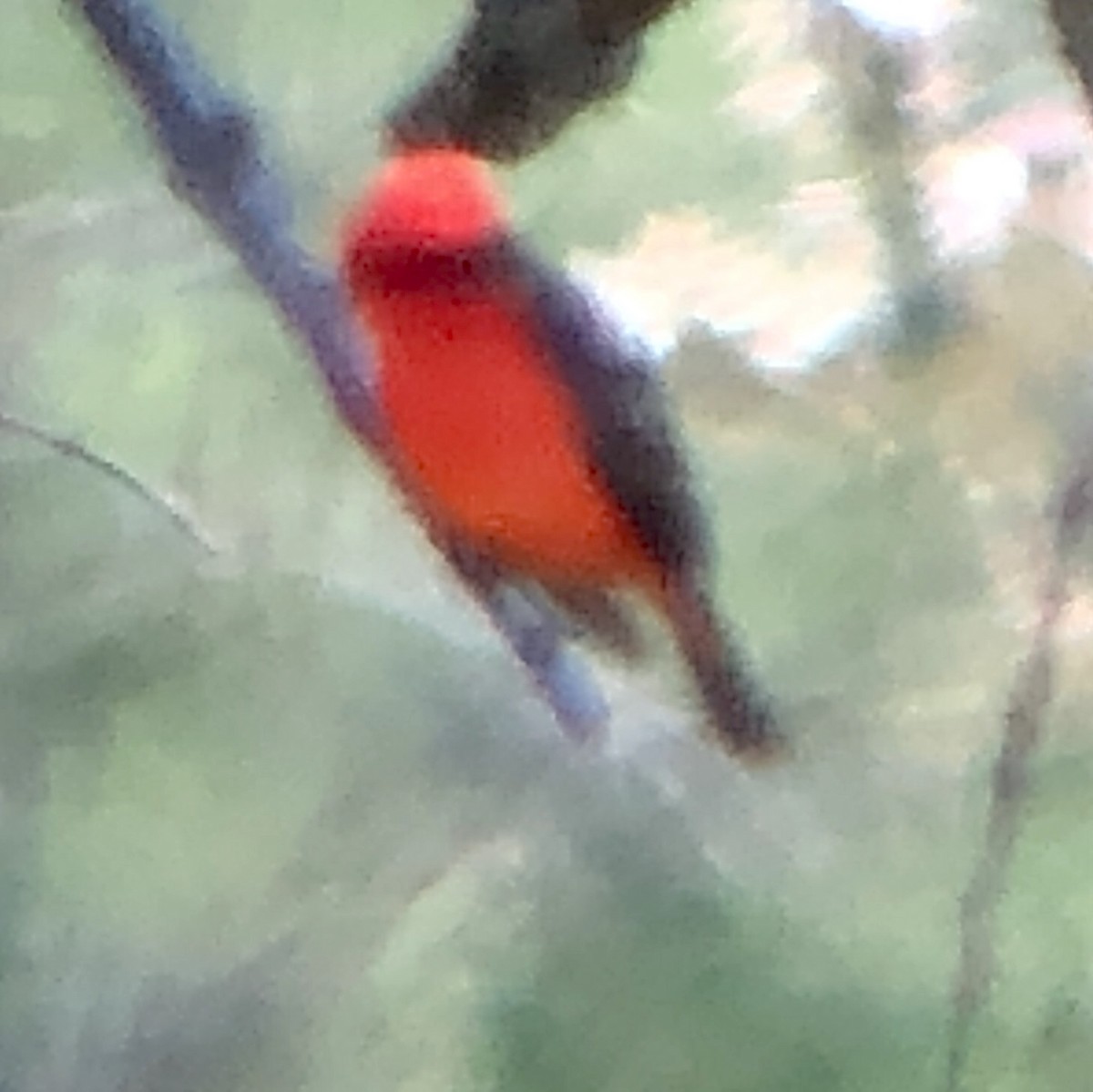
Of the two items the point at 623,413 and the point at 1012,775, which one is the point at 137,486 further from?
the point at 1012,775

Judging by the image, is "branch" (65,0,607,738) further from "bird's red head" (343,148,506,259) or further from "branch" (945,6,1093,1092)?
"branch" (945,6,1093,1092)

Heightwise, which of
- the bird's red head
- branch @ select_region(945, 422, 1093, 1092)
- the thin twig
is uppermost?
the bird's red head

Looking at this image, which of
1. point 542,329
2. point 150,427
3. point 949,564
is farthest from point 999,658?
point 150,427

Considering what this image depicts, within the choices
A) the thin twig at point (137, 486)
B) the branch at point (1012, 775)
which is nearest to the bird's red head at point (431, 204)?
the thin twig at point (137, 486)

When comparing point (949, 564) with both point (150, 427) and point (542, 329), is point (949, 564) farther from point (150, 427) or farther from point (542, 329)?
point (150, 427)

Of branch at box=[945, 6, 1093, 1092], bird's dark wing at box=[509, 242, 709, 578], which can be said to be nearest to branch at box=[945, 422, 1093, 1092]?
branch at box=[945, 6, 1093, 1092]
